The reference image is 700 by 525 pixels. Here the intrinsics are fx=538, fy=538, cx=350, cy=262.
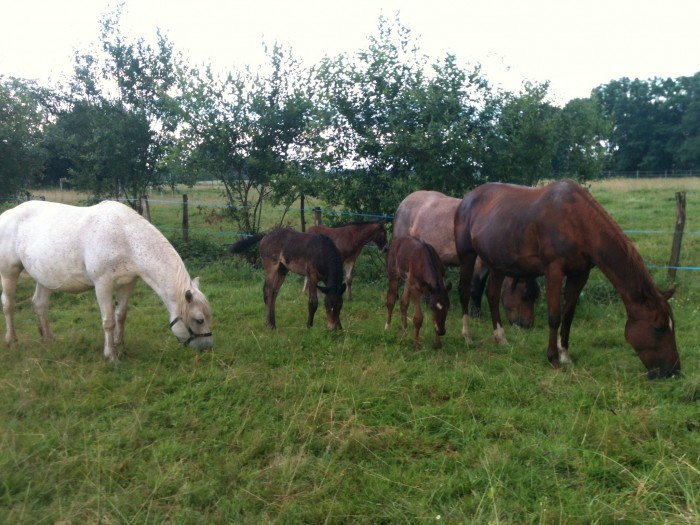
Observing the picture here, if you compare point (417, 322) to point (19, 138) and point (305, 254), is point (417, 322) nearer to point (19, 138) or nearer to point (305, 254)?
point (305, 254)

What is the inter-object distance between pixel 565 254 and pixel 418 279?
165 centimetres

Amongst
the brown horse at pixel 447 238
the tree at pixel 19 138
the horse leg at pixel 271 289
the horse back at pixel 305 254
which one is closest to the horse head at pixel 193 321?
the horse leg at pixel 271 289

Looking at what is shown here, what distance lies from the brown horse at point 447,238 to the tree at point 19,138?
11.4 metres

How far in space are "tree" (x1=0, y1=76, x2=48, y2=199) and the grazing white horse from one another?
33.6ft

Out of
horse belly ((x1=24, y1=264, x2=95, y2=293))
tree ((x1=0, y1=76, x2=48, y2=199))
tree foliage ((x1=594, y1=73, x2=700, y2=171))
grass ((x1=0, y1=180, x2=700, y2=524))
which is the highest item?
tree foliage ((x1=594, y1=73, x2=700, y2=171))

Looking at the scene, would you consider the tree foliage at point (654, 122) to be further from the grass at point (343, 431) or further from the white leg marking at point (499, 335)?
the grass at point (343, 431)

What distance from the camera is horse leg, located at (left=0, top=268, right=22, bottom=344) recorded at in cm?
625

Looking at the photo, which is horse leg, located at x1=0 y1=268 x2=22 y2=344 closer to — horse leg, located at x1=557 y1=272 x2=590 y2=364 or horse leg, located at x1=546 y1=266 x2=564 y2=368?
horse leg, located at x1=546 y1=266 x2=564 y2=368

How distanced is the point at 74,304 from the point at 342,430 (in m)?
6.51

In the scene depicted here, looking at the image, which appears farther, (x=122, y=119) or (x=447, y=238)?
(x=122, y=119)

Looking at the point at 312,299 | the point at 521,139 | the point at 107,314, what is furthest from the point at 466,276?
the point at 107,314

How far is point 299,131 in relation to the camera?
1180 cm

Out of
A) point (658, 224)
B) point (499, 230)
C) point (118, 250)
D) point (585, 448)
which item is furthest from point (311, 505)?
point (658, 224)

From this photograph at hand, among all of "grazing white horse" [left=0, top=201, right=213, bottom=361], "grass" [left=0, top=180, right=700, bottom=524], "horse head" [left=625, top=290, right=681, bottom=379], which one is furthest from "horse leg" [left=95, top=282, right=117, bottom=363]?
"horse head" [left=625, top=290, right=681, bottom=379]
